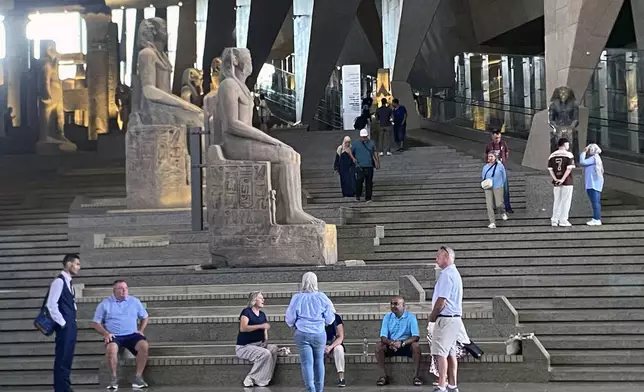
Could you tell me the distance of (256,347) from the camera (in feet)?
33.1

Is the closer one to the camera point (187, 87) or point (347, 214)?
point (347, 214)

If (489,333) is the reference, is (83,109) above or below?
above

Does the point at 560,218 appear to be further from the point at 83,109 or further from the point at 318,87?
the point at 83,109

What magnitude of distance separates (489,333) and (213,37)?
29781mm

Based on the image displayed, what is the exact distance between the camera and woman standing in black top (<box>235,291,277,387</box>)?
1005 centimetres

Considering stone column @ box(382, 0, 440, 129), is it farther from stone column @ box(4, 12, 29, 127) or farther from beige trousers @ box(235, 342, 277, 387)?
beige trousers @ box(235, 342, 277, 387)

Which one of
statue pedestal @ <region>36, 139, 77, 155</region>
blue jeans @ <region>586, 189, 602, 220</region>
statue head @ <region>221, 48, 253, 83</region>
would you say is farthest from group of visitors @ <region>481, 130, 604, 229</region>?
statue pedestal @ <region>36, 139, 77, 155</region>

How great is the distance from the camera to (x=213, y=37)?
39156mm

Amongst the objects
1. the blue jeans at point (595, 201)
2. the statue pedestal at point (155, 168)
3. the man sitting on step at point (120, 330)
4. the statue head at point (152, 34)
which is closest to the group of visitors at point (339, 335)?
the man sitting on step at point (120, 330)

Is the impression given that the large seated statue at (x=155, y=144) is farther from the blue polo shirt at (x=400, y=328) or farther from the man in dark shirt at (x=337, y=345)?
the blue polo shirt at (x=400, y=328)

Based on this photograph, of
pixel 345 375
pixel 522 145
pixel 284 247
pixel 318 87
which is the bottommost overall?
pixel 345 375

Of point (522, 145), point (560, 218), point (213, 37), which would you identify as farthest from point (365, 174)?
point (213, 37)

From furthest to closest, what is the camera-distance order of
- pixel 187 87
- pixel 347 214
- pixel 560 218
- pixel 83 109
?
pixel 83 109, pixel 187 87, pixel 347 214, pixel 560 218

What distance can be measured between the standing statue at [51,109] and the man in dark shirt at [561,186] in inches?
758
